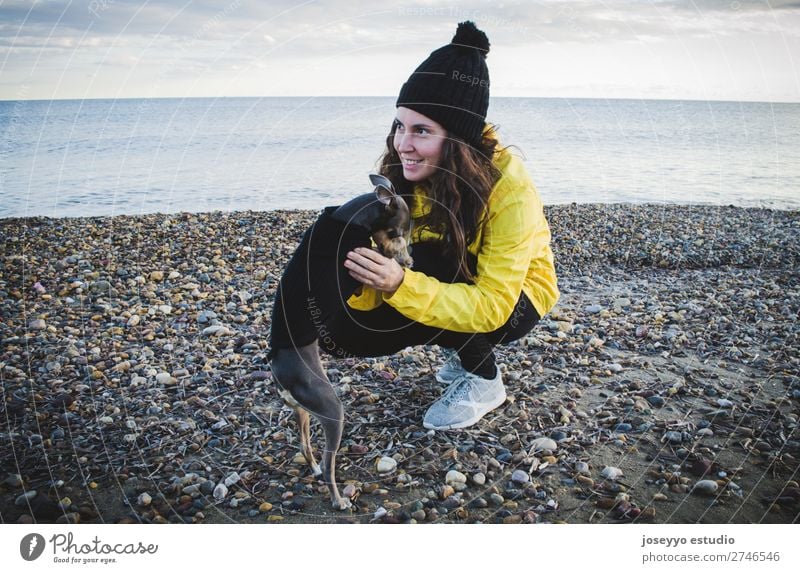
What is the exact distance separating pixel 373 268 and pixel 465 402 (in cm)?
148

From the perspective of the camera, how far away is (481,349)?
3.81m

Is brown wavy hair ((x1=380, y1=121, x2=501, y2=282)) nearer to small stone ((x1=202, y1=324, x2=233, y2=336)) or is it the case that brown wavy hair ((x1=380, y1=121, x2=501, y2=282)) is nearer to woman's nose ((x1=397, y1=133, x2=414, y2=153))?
woman's nose ((x1=397, y1=133, x2=414, y2=153))

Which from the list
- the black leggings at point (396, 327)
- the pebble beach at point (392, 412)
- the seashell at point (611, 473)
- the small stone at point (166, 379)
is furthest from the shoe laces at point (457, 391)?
the small stone at point (166, 379)

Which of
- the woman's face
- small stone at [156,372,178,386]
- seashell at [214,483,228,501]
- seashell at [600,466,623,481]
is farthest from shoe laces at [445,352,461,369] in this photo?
small stone at [156,372,178,386]

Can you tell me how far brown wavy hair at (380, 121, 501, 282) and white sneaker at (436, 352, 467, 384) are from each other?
0.86 m

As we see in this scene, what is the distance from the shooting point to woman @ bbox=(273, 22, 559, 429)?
121 inches

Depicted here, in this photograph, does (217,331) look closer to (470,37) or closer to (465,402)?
(465,402)

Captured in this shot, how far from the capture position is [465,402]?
146 inches

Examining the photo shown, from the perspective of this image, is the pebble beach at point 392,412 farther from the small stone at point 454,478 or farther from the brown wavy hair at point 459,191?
the brown wavy hair at point 459,191

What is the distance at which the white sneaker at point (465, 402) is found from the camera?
3633mm

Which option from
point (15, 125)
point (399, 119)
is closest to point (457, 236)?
point (399, 119)
